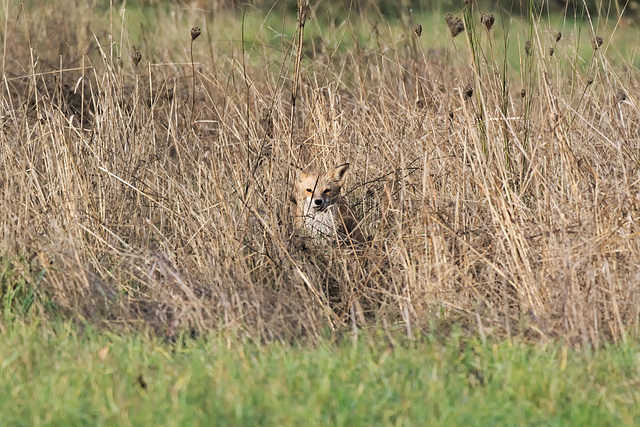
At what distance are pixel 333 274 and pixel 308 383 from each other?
1496 millimetres

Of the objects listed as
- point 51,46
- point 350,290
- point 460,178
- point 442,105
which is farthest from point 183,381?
point 51,46

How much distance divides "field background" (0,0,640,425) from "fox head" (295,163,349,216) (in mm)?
119

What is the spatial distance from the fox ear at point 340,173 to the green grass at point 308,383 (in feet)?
6.25

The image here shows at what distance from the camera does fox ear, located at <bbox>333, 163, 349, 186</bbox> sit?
5586 mm

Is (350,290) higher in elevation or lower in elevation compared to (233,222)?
lower

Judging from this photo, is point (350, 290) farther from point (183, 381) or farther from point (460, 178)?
point (183, 381)

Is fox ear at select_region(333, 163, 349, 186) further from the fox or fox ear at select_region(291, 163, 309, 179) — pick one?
→ fox ear at select_region(291, 163, 309, 179)

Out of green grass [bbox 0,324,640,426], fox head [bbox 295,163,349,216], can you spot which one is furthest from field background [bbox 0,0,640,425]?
fox head [bbox 295,163,349,216]

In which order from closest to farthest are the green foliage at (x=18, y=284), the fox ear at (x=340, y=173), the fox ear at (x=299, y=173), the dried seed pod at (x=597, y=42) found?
the green foliage at (x=18, y=284), the dried seed pod at (x=597, y=42), the fox ear at (x=299, y=173), the fox ear at (x=340, y=173)

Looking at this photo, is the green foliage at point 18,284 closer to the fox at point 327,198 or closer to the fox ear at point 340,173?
the fox at point 327,198

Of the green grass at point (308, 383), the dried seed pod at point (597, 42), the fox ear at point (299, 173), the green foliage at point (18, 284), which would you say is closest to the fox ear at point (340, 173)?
the fox ear at point (299, 173)

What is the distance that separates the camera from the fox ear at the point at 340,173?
5586 mm

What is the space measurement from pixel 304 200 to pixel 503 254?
5.58 ft

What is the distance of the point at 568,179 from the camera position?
4695 mm
